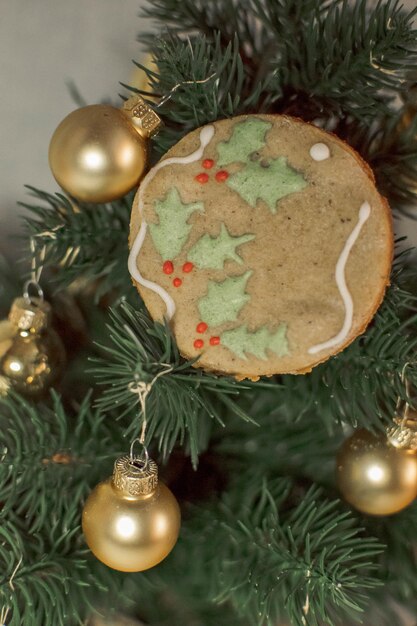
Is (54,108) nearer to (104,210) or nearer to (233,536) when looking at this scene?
(104,210)

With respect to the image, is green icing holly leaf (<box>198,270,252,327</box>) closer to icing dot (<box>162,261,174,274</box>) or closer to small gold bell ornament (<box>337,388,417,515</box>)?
icing dot (<box>162,261,174,274</box>)

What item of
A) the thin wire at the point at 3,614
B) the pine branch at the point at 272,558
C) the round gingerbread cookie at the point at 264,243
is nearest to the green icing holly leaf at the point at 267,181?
the round gingerbread cookie at the point at 264,243

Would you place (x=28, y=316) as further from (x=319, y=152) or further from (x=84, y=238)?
(x=319, y=152)

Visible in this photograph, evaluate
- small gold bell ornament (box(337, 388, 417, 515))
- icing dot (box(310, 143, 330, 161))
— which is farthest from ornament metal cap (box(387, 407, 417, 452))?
icing dot (box(310, 143, 330, 161))

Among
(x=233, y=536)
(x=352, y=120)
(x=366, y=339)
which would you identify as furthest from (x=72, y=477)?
(x=352, y=120)

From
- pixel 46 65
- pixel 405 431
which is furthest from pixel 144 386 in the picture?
pixel 46 65

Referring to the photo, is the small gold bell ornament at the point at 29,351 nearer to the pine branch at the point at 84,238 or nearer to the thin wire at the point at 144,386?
the pine branch at the point at 84,238

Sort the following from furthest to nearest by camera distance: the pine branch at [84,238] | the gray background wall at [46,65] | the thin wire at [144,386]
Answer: the gray background wall at [46,65] → the pine branch at [84,238] → the thin wire at [144,386]
